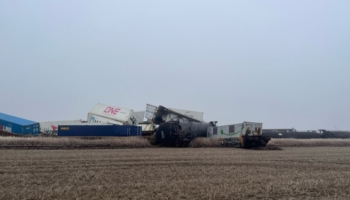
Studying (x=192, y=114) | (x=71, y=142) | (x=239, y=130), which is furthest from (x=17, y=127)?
(x=239, y=130)

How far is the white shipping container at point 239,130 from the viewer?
1447 inches

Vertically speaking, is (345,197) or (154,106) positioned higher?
(154,106)

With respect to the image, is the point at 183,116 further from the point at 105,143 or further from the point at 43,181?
the point at 43,181

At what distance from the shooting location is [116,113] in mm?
49781

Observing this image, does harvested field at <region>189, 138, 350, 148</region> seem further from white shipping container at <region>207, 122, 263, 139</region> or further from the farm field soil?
the farm field soil

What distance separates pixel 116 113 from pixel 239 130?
18995 millimetres

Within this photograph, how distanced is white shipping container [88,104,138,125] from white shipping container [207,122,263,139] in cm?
1316

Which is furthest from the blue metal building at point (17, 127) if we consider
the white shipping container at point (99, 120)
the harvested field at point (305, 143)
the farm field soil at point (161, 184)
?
the farm field soil at point (161, 184)

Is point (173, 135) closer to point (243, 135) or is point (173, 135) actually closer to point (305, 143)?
point (243, 135)

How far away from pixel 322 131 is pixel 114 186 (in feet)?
189

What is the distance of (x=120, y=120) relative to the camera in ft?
159

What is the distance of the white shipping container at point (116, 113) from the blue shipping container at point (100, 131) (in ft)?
18.5

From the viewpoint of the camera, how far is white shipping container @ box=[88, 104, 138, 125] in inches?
1920

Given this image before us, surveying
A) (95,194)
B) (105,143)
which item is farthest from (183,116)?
(95,194)
